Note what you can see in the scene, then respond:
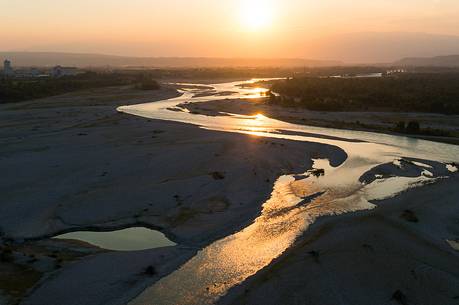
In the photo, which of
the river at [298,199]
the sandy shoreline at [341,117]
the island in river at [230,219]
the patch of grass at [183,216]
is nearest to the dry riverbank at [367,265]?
the island in river at [230,219]

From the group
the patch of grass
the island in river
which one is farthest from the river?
the patch of grass

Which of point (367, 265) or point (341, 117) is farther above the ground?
point (341, 117)

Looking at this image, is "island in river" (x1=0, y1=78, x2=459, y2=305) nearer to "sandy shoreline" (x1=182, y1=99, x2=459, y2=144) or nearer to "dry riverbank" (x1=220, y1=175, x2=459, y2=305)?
"dry riverbank" (x1=220, y1=175, x2=459, y2=305)

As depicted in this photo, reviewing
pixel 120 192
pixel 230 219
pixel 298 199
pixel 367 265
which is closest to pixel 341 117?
pixel 298 199

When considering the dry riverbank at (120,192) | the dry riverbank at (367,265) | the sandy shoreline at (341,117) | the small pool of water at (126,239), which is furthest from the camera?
the sandy shoreline at (341,117)

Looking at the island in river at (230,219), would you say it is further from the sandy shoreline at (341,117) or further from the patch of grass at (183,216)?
the sandy shoreline at (341,117)

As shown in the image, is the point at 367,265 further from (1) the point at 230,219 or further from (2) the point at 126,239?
(2) the point at 126,239

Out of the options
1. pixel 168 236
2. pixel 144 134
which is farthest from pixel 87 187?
pixel 144 134
